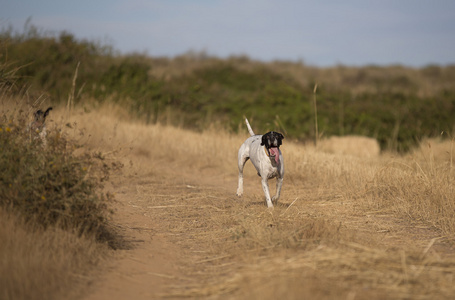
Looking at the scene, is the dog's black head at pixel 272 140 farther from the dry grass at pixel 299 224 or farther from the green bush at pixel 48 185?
the green bush at pixel 48 185

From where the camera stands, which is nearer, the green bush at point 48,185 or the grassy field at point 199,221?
the grassy field at point 199,221

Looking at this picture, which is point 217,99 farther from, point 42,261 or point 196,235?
point 42,261

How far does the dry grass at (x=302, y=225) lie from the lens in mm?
3961

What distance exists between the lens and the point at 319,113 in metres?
22.2

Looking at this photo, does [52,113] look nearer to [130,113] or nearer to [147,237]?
[130,113]

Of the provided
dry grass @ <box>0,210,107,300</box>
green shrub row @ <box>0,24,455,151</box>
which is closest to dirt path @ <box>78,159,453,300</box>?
dry grass @ <box>0,210,107,300</box>

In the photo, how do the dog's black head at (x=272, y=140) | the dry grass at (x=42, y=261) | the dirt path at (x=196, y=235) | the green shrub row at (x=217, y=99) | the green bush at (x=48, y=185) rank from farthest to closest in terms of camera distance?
the green shrub row at (x=217, y=99) < the dog's black head at (x=272, y=140) < the green bush at (x=48, y=185) < the dirt path at (x=196, y=235) < the dry grass at (x=42, y=261)

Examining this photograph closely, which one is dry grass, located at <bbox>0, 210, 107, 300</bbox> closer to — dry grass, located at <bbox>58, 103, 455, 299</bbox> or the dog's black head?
dry grass, located at <bbox>58, 103, 455, 299</bbox>

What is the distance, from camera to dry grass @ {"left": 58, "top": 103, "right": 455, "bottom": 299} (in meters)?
3.96

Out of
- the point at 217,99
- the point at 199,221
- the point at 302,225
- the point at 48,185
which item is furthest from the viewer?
the point at 217,99

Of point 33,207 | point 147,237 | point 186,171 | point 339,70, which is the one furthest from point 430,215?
point 339,70

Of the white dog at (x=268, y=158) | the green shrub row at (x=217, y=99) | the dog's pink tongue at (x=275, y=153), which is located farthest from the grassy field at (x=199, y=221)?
the green shrub row at (x=217, y=99)

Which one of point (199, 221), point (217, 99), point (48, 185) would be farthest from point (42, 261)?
point (217, 99)

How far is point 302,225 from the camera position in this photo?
18.5 ft
